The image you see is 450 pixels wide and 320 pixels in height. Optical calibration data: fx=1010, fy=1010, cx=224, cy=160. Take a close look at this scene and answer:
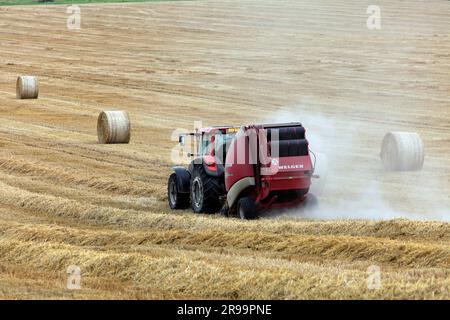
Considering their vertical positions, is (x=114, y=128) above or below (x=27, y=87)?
below

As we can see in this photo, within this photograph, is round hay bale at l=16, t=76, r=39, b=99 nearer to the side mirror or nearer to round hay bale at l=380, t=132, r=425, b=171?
round hay bale at l=380, t=132, r=425, b=171

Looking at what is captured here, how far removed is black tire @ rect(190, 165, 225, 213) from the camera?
702 inches

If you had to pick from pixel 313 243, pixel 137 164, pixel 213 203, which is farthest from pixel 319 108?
pixel 313 243

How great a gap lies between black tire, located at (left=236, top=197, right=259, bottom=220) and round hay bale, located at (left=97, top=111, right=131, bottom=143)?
11.9 meters

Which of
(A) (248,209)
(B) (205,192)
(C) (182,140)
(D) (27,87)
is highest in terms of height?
(D) (27,87)

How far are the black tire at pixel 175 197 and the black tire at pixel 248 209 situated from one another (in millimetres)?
1980

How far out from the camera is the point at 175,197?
1897cm

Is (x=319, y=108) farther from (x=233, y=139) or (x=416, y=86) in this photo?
(x=233, y=139)

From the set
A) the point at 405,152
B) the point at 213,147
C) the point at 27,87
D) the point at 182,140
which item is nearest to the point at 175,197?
the point at 182,140

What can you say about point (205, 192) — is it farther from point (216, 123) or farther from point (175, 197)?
point (216, 123)

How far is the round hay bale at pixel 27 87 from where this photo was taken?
38.2 m

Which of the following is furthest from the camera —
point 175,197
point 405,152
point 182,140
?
point 405,152

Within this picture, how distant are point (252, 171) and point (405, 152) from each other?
7.11 meters

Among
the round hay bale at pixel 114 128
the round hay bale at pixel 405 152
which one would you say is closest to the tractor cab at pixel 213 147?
the round hay bale at pixel 405 152
